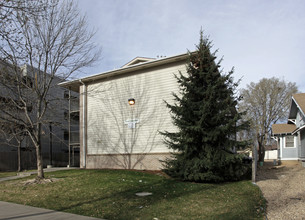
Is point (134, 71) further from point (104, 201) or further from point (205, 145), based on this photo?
point (104, 201)

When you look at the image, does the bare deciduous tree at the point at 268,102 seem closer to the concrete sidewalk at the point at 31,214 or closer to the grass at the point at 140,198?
the grass at the point at 140,198

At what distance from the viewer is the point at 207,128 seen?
10445 mm

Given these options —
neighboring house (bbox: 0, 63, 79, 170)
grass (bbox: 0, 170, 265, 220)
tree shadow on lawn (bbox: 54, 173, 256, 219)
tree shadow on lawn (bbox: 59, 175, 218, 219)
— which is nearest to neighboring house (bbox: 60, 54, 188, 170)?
neighboring house (bbox: 0, 63, 79, 170)

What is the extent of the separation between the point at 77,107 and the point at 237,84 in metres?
13.1

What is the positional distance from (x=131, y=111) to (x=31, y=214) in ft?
32.1

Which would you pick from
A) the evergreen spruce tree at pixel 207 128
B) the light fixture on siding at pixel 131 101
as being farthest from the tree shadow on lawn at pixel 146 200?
the light fixture on siding at pixel 131 101

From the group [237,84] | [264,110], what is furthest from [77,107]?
[264,110]

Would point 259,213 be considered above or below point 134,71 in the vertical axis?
below

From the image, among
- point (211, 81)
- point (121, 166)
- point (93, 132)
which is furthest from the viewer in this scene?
point (93, 132)

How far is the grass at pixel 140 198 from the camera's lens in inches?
241

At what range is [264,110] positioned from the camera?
32.8 m

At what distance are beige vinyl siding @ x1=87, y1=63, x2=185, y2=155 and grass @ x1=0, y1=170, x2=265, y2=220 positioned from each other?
13.8ft

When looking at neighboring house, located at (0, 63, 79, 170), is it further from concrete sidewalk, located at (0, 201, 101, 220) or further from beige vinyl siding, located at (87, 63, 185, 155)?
concrete sidewalk, located at (0, 201, 101, 220)

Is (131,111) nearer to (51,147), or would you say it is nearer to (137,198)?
(137,198)
